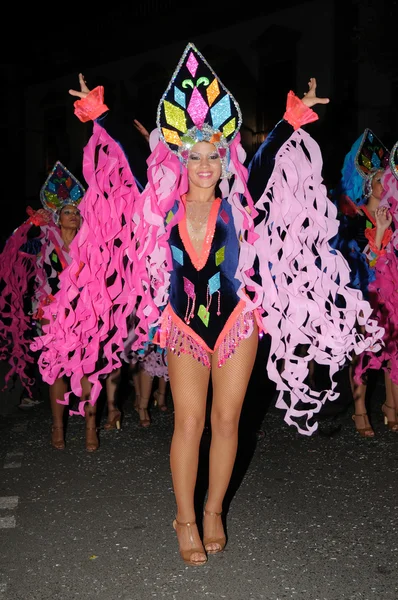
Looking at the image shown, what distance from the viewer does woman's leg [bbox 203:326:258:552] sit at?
3.26 meters

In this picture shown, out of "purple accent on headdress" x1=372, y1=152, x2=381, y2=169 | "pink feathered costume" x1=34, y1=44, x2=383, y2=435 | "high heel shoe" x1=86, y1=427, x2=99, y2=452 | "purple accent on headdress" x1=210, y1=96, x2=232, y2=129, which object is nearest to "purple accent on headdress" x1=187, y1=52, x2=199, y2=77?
"purple accent on headdress" x1=210, y1=96, x2=232, y2=129

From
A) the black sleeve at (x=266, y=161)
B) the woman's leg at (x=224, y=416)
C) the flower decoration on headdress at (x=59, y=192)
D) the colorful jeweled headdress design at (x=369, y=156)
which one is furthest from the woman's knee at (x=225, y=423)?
the colorful jeweled headdress design at (x=369, y=156)

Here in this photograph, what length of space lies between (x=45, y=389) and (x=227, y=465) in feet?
14.1

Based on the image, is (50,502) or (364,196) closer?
(50,502)

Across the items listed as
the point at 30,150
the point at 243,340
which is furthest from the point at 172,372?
the point at 30,150

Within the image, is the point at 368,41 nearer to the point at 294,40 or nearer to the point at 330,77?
the point at 330,77

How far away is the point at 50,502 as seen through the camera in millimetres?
4086

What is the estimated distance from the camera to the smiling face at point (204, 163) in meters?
3.26

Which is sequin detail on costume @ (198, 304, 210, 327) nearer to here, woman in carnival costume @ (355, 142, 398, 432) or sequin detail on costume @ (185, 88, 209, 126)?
sequin detail on costume @ (185, 88, 209, 126)

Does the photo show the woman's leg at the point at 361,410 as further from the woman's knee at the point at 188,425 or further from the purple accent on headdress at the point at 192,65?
the purple accent on headdress at the point at 192,65

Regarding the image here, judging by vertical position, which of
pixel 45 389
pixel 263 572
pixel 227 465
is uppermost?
pixel 227 465

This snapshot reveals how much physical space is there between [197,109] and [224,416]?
138 cm

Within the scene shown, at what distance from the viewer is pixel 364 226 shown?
17.3 feet

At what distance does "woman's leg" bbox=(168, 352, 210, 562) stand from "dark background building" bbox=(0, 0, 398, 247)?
608 cm
